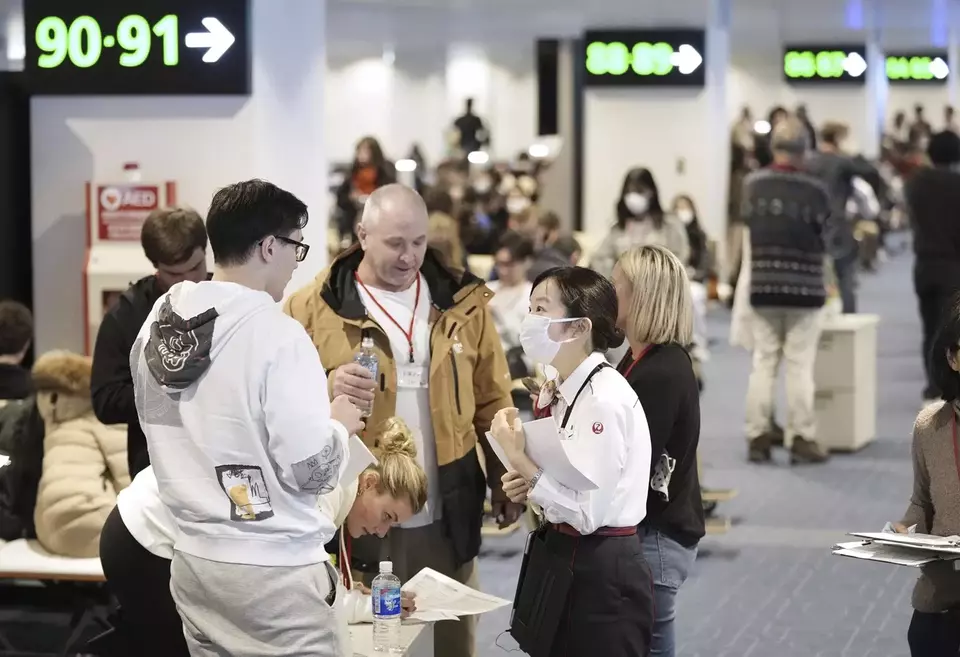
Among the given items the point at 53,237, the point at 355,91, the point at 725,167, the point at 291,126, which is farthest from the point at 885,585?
the point at 355,91

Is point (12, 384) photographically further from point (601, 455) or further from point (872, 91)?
point (872, 91)

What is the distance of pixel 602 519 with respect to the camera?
12.2ft

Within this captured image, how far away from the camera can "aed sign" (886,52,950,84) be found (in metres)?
35.2

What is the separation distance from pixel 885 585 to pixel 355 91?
72.5 feet

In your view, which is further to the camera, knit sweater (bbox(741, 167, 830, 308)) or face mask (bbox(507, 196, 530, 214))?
face mask (bbox(507, 196, 530, 214))

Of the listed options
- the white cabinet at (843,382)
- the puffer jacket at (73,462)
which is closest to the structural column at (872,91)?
the white cabinet at (843,382)

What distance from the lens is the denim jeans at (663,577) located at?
4.25m

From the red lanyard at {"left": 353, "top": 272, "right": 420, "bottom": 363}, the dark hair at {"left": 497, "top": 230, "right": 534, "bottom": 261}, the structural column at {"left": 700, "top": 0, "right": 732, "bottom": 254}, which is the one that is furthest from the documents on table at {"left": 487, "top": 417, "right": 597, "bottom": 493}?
the structural column at {"left": 700, "top": 0, "right": 732, "bottom": 254}

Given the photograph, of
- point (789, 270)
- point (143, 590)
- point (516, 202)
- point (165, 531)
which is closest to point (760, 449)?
point (789, 270)

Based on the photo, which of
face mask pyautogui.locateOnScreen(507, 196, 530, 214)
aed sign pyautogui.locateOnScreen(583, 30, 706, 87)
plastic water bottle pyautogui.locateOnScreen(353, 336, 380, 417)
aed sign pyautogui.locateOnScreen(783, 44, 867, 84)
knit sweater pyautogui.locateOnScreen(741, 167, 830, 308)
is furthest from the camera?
aed sign pyautogui.locateOnScreen(783, 44, 867, 84)

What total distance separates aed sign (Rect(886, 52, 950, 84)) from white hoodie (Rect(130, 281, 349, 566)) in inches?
1334

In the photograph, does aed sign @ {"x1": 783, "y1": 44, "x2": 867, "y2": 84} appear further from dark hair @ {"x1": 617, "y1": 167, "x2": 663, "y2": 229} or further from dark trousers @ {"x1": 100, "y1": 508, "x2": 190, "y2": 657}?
dark trousers @ {"x1": 100, "y1": 508, "x2": 190, "y2": 657}

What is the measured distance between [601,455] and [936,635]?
96 centimetres

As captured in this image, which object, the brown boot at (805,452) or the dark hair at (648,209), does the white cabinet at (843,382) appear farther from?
the dark hair at (648,209)
